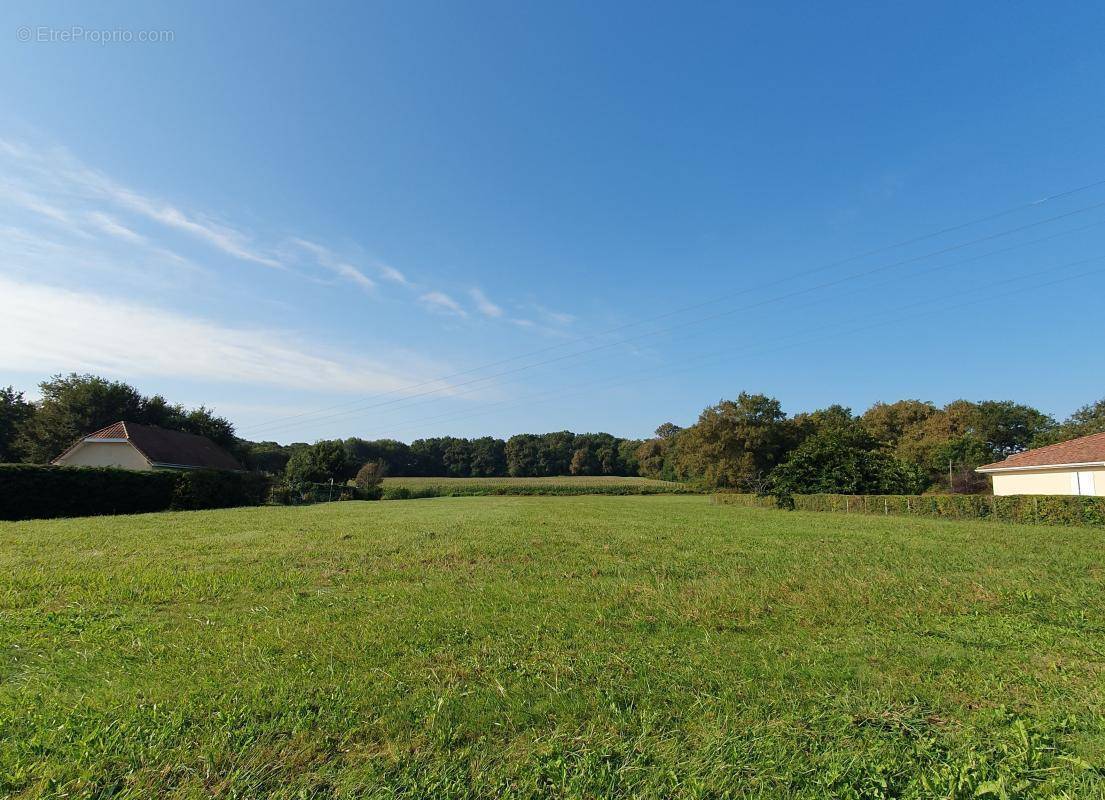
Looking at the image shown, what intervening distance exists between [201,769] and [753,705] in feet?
9.06

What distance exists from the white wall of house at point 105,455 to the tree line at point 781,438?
685cm

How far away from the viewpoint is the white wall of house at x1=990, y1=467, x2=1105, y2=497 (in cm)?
2344

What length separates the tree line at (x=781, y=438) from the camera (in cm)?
3109

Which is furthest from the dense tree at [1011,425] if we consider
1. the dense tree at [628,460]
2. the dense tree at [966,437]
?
the dense tree at [628,460]

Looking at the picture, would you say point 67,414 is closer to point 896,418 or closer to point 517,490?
point 517,490

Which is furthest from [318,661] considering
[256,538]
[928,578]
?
[256,538]

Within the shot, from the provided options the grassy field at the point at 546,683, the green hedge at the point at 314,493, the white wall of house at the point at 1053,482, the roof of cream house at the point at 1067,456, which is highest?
the roof of cream house at the point at 1067,456

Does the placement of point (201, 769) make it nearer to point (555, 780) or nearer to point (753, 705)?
point (555, 780)

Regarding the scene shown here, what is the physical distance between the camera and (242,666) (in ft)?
11.6

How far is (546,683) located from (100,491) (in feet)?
84.2

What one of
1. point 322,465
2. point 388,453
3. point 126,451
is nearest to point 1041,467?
point 322,465

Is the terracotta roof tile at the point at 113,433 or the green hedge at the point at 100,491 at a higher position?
the terracotta roof tile at the point at 113,433

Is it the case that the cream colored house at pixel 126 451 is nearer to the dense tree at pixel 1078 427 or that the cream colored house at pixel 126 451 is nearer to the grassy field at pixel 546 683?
the grassy field at pixel 546 683

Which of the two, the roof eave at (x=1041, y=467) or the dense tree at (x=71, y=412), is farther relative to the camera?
the dense tree at (x=71, y=412)
